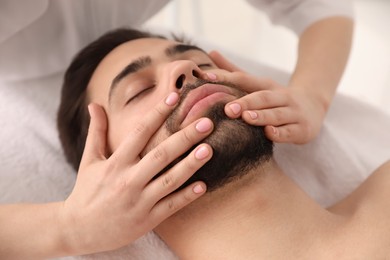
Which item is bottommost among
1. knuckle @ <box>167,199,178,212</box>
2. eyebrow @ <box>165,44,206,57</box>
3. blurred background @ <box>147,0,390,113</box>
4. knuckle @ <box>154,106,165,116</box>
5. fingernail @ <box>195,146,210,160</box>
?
blurred background @ <box>147,0,390,113</box>

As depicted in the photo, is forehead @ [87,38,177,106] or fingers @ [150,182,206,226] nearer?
fingers @ [150,182,206,226]

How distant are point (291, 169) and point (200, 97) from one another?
1.31 ft

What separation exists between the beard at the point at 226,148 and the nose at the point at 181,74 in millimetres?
38

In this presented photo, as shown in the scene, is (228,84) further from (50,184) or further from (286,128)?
(50,184)

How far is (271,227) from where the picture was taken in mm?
844

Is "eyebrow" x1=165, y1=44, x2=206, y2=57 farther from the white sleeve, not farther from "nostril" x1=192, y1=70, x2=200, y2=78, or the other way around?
the white sleeve

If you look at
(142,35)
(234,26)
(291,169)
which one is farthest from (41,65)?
(234,26)

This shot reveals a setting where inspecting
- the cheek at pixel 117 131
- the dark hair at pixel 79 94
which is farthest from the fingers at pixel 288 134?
the dark hair at pixel 79 94

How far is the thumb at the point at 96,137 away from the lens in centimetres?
87

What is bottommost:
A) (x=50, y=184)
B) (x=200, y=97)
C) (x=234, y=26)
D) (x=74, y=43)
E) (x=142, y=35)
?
(x=234, y=26)

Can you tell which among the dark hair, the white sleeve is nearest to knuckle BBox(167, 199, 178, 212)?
the dark hair

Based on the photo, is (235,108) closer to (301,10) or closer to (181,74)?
(181,74)

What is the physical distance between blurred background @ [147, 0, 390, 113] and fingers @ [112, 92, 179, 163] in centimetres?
87

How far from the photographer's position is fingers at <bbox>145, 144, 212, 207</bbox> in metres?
0.76
